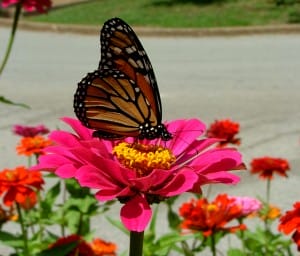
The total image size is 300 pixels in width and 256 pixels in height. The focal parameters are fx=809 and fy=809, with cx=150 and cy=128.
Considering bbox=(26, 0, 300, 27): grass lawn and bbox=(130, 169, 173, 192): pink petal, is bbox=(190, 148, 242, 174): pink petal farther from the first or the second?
bbox=(26, 0, 300, 27): grass lawn

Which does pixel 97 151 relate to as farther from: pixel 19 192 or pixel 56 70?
pixel 56 70

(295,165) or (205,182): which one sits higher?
(205,182)

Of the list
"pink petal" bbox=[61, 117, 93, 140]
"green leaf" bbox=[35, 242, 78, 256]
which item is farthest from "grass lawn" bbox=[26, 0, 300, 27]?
"pink petal" bbox=[61, 117, 93, 140]

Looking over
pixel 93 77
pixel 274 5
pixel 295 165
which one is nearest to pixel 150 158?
pixel 93 77

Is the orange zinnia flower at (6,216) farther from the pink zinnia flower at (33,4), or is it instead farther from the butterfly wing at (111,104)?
the butterfly wing at (111,104)

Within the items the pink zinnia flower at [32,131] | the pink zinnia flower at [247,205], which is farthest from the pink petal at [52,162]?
the pink zinnia flower at [32,131]

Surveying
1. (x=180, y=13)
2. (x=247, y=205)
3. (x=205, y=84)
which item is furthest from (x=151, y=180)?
(x=180, y=13)

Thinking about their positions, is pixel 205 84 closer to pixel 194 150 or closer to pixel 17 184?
pixel 17 184
